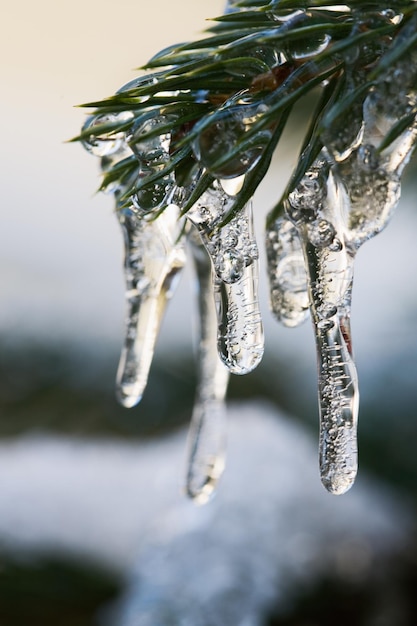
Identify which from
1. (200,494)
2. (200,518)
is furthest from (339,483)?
(200,518)

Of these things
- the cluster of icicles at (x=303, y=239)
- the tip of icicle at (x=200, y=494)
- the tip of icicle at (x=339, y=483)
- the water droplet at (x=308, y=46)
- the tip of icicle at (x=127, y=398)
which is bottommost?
the tip of icicle at (x=339, y=483)

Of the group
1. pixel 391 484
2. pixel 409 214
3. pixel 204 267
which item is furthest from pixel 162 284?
pixel 391 484

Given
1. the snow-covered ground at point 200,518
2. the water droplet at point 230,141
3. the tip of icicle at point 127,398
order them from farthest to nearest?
the snow-covered ground at point 200,518, the tip of icicle at point 127,398, the water droplet at point 230,141

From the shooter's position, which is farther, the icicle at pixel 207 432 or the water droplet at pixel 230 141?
the icicle at pixel 207 432

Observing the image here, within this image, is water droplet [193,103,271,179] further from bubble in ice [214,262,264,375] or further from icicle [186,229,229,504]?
icicle [186,229,229,504]

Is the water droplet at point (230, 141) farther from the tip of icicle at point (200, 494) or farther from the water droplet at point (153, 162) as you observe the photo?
the tip of icicle at point (200, 494)

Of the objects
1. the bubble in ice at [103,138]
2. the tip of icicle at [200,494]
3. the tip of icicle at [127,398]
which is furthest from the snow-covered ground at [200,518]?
the bubble in ice at [103,138]

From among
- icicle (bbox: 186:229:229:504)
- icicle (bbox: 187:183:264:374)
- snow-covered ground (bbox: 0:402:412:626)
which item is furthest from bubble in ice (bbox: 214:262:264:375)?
snow-covered ground (bbox: 0:402:412:626)

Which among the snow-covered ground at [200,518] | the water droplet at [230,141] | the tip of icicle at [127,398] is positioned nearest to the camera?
the water droplet at [230,141]
